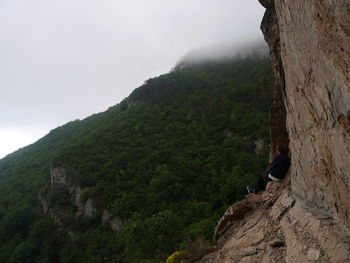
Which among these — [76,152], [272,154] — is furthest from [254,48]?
[272,154]

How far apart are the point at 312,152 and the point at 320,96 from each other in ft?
4.15

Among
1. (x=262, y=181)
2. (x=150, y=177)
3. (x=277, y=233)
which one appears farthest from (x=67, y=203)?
(x=277, y=233)

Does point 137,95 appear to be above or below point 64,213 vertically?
above

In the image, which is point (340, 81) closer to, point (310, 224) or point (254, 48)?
point (310, 224)

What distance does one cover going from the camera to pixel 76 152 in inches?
2010

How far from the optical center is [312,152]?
18.6ft

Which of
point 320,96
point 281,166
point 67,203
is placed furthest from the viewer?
point 67,203

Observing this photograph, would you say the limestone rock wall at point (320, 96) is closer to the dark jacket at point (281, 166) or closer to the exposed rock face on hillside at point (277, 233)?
the exposed rock face on hillside at point (277, 233)

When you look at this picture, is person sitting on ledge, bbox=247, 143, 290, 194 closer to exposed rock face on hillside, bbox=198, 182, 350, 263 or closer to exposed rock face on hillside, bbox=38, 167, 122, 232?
exposed rock face on hillside, bbox=198, 182, 350, 263

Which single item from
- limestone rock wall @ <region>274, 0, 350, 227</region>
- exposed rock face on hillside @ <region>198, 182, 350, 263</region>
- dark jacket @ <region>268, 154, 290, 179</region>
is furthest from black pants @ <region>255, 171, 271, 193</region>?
limestone rock wall @ <region>274, 0, 350, 227</region>

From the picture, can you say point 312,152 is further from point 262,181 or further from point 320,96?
point 262,181

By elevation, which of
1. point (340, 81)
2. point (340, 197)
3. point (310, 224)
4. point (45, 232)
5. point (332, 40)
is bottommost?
point (45, 232)

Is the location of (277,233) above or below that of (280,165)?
below

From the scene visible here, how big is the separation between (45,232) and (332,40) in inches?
1776
